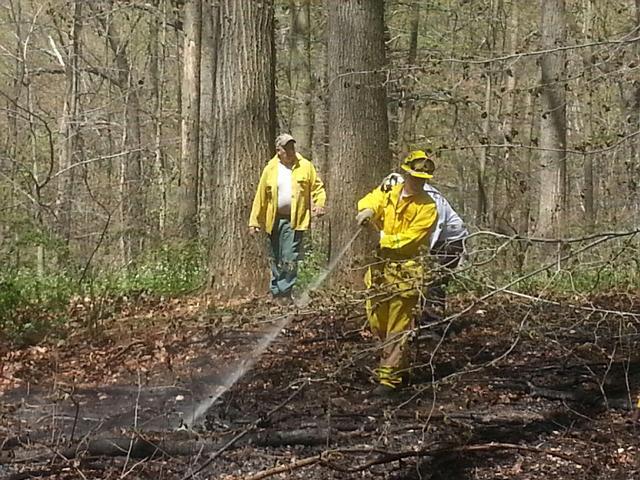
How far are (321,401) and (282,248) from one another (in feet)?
11.7

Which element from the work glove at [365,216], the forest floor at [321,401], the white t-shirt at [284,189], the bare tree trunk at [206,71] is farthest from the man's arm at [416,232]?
the bare tree trunk at [206,71]

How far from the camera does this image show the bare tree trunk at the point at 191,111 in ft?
49.6

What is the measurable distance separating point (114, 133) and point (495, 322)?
19669mm

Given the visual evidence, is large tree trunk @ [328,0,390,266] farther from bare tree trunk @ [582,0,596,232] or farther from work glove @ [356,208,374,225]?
work glove @ [356,208,374,225]

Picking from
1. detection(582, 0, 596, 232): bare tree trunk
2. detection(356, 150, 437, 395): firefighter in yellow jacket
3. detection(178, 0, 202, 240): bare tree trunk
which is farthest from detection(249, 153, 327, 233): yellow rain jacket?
detection(178, 0, 202, 240): bare tree trunk

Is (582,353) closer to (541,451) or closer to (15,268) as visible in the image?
(541,451)

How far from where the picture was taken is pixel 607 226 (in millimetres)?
8805

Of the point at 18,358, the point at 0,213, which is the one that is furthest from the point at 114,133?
the point at 18,358

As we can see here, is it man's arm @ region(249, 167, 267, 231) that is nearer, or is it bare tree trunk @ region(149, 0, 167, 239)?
man's arm @ region(249, 167, 267, 231)

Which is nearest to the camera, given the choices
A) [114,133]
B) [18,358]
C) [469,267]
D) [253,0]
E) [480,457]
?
[469,267]

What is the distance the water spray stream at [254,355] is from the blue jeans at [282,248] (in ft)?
1.38

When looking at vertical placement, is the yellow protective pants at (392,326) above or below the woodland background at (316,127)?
below

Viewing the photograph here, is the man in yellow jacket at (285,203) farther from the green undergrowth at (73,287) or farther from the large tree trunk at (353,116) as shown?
the green undergrowth at (73,287)

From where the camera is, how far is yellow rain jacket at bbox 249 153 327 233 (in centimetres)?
959
